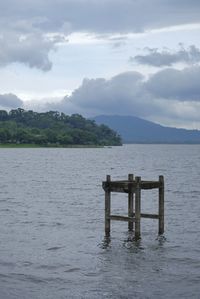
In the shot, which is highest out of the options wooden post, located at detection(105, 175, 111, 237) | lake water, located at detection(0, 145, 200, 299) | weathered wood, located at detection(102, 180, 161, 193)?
weathered wood, located at detection(102, 180, 161, 193)

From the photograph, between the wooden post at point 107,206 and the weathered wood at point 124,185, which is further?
the wooden post at point 107,206

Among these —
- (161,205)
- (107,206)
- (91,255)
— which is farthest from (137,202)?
(91,255)

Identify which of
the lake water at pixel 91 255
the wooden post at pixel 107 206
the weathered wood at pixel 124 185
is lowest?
the lake water at pixel 91 255

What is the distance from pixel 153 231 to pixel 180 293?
13.7 m

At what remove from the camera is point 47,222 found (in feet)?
125

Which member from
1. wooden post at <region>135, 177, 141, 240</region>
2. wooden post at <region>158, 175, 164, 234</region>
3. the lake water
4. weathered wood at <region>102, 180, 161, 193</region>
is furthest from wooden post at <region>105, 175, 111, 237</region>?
wooden post at <region>158, 175, 164, 234</region>

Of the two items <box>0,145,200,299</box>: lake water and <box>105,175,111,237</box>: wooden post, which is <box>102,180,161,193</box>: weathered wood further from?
<box>0,145,200,299</box>: lake water

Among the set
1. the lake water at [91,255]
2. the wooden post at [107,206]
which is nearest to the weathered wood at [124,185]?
the wooden post at [107,206]

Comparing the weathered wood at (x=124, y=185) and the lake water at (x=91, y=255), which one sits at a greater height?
the weathered wood at (x=124, y=185)

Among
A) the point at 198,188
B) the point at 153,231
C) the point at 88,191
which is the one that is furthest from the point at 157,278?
the point at 198,188

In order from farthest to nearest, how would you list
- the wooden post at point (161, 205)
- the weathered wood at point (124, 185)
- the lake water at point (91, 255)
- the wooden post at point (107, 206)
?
the wooden post at point (161, 205) < the wooden post at point (107, 206) < the weathered wood at point (124, 185) < the lake water at point (91, 255)

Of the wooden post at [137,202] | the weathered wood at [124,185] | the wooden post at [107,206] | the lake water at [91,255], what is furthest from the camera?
the wooden post at [107,206]

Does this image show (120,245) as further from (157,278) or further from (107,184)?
(157,278)

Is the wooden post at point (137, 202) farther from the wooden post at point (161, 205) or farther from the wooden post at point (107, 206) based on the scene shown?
the wooden post at point (161, 205)
